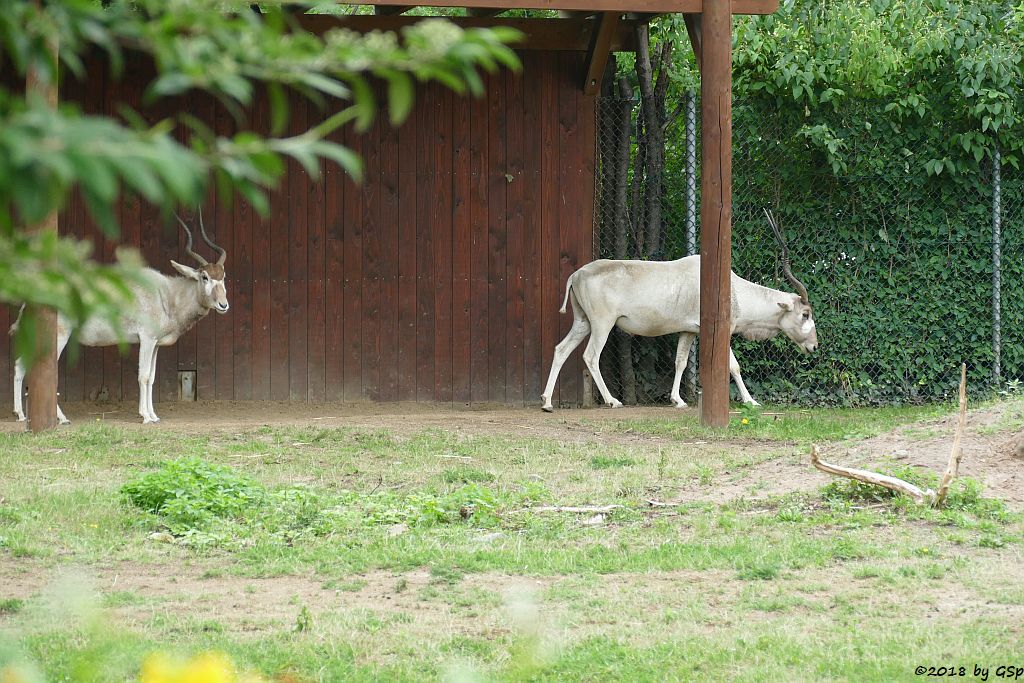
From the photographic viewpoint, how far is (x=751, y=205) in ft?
36.2

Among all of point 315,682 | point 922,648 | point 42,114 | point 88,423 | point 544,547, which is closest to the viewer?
point 42,114

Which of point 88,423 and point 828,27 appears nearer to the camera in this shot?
point 88,423

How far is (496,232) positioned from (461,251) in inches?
14.5

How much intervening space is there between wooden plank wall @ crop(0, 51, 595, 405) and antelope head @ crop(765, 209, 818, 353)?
1774mm

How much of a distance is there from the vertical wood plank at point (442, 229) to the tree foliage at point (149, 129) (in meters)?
9.80

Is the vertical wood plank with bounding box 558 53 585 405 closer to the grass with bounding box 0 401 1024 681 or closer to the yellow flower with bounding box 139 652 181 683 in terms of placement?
the grass with bounding box 0 401 1024 681

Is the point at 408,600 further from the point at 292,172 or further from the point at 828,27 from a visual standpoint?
the point at 828,27

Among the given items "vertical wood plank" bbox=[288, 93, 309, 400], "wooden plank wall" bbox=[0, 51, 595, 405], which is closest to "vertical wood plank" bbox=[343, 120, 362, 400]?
"wooden plank wall" bbox=[0, 51, 595, 405]

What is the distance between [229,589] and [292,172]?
714 cm

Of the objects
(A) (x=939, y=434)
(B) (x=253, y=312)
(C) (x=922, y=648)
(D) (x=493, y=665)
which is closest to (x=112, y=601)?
(D) (x=493, y=665)

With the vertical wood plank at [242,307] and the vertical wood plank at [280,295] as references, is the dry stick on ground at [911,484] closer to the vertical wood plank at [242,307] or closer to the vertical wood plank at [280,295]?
the vertical wood plank at [280,295]

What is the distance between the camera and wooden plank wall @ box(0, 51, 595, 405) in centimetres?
1105

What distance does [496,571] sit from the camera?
Answer: 4641 mm

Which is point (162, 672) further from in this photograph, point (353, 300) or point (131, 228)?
point (131, 228)
